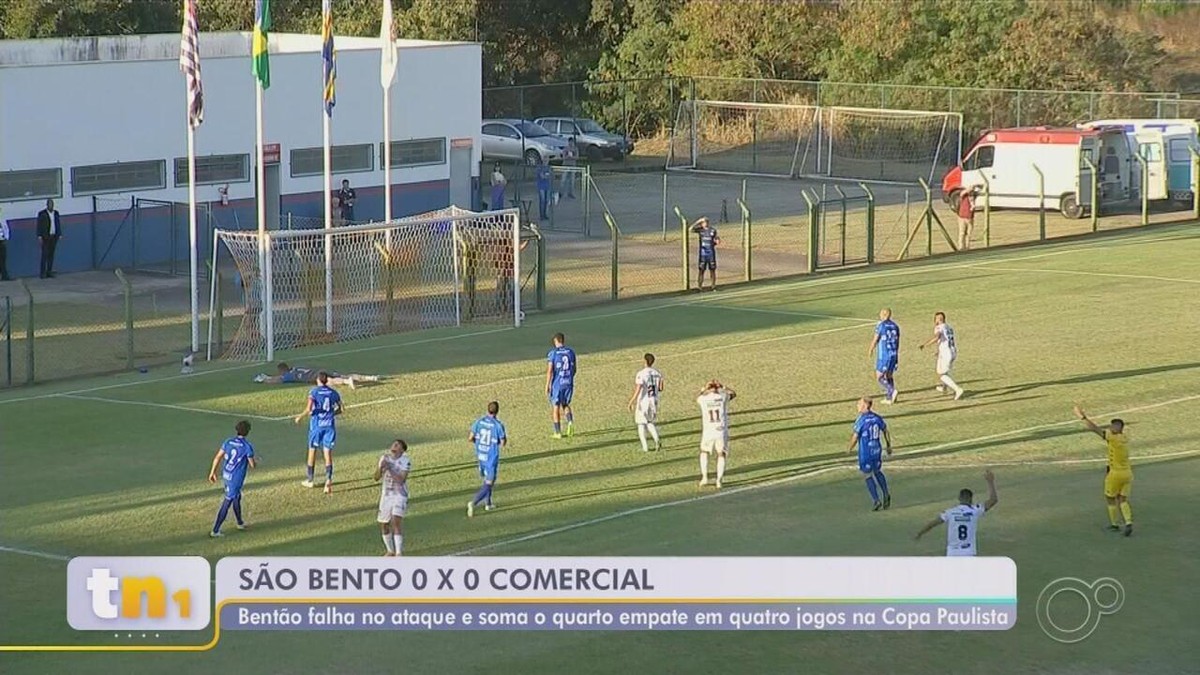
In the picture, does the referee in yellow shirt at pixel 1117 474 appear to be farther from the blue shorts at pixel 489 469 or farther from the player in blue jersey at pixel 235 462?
the player in blue jersey at pixel 235 462

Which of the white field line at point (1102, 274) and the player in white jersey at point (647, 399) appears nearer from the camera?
the player in white jersey at point (647, 399)

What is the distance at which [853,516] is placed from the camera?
23578 mm

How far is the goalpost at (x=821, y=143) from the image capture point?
67000 mm

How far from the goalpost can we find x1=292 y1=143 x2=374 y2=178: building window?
19793 mm

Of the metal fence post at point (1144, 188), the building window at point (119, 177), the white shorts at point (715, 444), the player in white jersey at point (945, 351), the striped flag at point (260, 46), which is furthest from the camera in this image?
the metal fence post at point (1144, 188)

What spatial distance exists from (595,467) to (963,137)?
44.7m

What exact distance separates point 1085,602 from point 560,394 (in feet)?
32.4

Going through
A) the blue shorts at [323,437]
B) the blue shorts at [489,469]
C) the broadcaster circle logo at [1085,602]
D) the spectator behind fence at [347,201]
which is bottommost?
the broadcaster circle logo at [1085,602]

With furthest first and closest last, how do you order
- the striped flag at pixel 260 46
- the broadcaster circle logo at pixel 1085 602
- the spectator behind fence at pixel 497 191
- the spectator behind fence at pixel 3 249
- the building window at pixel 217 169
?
the spectator behind fence at pixel 497 191 → the building window at pixel 217 169 → the spectator behind fence at pixel 3 249 → the striped flag at pixel 260 46 → the broadcaster circle logo at pixel 1085 602

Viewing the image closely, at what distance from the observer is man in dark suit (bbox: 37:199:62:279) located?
43.6 m

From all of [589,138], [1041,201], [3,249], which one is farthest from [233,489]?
[589,138]

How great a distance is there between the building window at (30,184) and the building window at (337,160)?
6653 mm

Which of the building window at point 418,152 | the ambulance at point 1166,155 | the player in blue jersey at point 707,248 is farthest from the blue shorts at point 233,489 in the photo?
the ambulance at point 1166,155

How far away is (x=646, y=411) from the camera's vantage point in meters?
26.8
